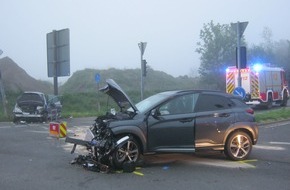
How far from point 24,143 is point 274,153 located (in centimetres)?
739

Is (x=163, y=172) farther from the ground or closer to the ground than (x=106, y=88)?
closer to the ground

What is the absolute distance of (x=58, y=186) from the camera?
775cm

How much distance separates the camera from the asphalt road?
309 inches

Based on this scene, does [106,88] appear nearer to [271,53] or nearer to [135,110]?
[135,110]

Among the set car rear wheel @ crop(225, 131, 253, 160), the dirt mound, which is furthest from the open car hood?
the dirt mound

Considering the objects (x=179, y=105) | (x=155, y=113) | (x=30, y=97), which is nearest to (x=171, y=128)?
(x=155, y=113)

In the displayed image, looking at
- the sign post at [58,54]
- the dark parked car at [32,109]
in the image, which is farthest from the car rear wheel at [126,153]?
the dark parked car at [32,109]

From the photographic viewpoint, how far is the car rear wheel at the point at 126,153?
29.9 feet

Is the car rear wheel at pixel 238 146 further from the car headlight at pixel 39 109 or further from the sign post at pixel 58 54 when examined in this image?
the car headlight at pixel 39 109

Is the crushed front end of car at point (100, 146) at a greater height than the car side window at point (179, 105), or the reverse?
the car side window at point (179, 105)

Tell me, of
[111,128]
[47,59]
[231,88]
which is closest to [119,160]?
[111,128]

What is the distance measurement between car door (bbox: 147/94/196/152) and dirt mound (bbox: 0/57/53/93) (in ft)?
126

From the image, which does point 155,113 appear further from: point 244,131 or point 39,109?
point 39,109

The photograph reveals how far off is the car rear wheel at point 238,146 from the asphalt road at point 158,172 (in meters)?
0.20
